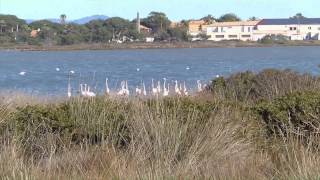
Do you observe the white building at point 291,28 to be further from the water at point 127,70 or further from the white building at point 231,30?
the water at point 127,70

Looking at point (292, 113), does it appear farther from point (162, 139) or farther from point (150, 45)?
point (150, 45)

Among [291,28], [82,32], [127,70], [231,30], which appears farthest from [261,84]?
[291,28]

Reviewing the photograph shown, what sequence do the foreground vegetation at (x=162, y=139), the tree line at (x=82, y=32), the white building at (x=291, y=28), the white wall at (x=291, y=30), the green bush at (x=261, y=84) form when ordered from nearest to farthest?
the foreground vegetation at (x=162, y=139), the green bush at (x=261, y=84), the tree line at (x=82, y=32), the white building at (x=291, y=28), the white wall at (x=291, y=30)

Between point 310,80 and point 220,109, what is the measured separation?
6998mm

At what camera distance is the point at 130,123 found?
28.2 ft

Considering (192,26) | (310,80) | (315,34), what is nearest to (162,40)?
(192,26)

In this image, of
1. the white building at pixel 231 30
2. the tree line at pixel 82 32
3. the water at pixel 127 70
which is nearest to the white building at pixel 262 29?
the white building at pixel 231 30

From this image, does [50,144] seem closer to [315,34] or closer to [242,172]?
[242,172]

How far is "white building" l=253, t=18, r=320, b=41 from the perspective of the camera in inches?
6496

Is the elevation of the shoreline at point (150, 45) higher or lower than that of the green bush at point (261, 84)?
lower

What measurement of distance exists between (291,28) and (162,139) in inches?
6340

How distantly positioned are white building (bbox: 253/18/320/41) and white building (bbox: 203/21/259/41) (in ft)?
5.08

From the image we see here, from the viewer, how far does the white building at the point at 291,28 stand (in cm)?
16500

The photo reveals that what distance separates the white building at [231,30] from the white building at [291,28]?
60.9 inches
